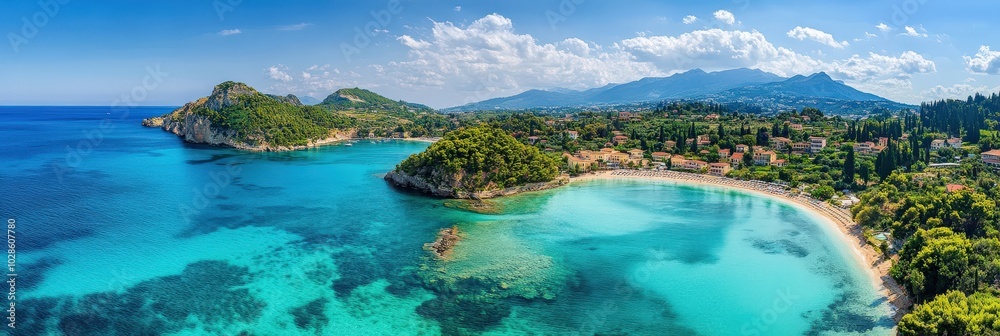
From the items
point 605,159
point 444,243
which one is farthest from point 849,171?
point 444,243

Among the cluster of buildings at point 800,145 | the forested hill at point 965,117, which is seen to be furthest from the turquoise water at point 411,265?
the forested hill at point 965,117

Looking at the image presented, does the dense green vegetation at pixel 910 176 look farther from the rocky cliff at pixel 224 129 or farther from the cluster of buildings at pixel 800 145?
the rocky cliff at pixel 224 129

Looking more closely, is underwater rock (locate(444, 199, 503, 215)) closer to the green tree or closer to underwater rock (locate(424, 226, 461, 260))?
underwater rock (locate(424, 226, 461, 260))

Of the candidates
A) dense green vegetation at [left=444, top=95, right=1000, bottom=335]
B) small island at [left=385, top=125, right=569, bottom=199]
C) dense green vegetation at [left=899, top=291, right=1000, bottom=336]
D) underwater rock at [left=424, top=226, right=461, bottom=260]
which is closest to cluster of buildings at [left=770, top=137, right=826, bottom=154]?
dense green vegetation at [left=444, top=95, right=1000, bottom=335]

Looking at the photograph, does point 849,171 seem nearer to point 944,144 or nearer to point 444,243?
point 944,144

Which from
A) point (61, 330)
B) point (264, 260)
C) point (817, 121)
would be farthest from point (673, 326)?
point (817, 121)

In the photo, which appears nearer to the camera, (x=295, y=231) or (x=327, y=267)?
(x=327, y=267)

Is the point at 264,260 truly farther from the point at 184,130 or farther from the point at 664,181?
the point at 184,130
